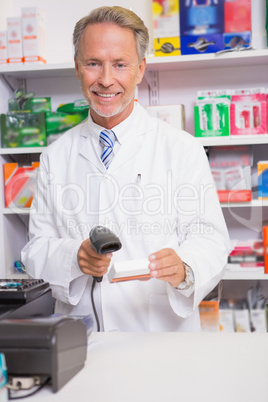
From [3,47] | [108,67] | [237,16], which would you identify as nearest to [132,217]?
[108,67]

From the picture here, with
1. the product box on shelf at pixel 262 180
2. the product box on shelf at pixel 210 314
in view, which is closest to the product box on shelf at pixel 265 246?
the product box on shelf at pixel 262 180

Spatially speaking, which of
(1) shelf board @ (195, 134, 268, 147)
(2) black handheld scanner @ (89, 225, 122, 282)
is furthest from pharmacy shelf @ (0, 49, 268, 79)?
(2) black handheld scanner @ (89, 225, 122, 282)

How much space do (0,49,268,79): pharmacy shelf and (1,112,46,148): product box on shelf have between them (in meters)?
0.23

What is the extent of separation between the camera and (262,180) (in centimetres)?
232

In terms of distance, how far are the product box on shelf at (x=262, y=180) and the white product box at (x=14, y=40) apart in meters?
1.29

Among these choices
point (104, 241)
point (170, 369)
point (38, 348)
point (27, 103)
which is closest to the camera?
point (38, 348)

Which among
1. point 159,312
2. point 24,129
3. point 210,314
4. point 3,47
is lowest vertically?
point 210,314

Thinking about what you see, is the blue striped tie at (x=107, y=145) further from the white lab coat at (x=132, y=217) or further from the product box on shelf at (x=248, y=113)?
the product box on shelf at (x=248, y=113)

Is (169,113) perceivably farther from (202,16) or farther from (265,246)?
(265,246)

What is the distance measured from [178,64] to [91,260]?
4.59ft

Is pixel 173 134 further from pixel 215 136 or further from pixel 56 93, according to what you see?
pixel 56 93

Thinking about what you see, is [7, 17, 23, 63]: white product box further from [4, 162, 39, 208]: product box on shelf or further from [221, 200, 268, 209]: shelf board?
[221, 200, 268, 209]: shelf board

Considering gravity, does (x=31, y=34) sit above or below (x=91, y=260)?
above

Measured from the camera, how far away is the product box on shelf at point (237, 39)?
90.7 inches
